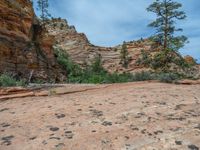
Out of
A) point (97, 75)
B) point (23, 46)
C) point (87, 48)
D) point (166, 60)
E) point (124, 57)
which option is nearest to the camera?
point (23, 46)

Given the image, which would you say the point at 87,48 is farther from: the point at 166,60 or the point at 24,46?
the point at 166,60

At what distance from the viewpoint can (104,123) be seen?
510cm

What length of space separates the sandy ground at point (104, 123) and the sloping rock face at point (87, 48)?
42711mm

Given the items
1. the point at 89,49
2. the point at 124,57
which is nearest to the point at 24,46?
the point at 124,57

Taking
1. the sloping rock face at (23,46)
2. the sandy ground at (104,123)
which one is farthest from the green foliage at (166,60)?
the sandy ground at (104,123)

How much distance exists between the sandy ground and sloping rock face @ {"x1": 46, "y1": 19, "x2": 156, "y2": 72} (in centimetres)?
4271

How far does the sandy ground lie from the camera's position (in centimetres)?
432

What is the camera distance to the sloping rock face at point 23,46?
1945 cm

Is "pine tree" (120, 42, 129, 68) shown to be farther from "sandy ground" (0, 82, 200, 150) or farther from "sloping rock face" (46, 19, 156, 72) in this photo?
"sandy ground" (0, 82, 200, 150)

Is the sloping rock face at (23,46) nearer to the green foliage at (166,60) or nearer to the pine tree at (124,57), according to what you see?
the green foliage at (166,60)

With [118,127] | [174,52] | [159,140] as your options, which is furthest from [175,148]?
[174,52]

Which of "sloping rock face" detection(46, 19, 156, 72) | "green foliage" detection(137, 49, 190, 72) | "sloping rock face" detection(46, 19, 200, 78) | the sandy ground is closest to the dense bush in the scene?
"green foliage" detection(137, 49, 190, 72)

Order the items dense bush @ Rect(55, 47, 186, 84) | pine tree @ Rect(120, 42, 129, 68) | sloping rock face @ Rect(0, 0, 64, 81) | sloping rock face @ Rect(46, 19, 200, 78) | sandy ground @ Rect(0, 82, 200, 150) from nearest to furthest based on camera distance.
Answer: sandy ground @ Rect(0, 82, 200, 150), dense bush @ Rect(55, 47, 186, 84), sloping rock face @ Rect(0, 0, 64, 81), sloping rock face @ Rect(46, 19, 200, 78), pine tree @ Rect(120, 42, 129, 68)

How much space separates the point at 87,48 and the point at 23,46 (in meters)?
33.8
